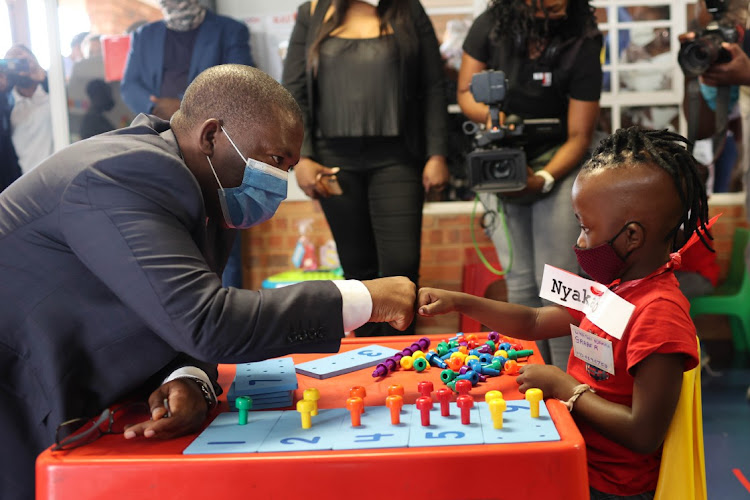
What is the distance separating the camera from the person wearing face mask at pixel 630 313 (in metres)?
1.11

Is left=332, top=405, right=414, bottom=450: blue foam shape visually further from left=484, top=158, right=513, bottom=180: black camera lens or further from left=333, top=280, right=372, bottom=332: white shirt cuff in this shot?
left=484, top=158, right=513, bottom=180: black camera lens

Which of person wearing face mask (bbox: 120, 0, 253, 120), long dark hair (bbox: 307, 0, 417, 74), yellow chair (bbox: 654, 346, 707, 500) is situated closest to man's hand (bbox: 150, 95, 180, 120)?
person wearing face mask (bbox: 120, 0, 253, 120)

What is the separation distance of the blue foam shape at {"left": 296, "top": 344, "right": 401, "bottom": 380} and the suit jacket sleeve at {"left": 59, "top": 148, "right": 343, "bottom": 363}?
257 mm

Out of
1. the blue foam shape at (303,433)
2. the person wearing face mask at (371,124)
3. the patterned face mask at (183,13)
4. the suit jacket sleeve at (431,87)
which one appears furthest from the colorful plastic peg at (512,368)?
the patterned face mask at (183,13)

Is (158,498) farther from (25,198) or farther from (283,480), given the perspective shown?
(25,198)

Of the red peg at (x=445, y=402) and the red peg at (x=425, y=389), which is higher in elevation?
the red peg at (x=445, y=402)

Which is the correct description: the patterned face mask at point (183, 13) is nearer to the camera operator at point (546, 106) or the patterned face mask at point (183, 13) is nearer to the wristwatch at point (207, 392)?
the camera operator at point (546, 106)

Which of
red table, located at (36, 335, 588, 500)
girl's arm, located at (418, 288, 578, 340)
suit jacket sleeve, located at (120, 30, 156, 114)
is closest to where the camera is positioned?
red table, located at (36, 335, 588, 500)

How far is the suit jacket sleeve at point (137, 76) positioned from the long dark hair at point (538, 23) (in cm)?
229

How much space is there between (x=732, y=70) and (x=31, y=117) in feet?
12.8

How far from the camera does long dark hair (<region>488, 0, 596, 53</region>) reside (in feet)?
7.66

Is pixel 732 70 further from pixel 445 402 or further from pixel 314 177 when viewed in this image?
pixel 445 402

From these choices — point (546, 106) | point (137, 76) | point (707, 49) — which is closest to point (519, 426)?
point (546, 106)

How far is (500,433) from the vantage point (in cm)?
96
